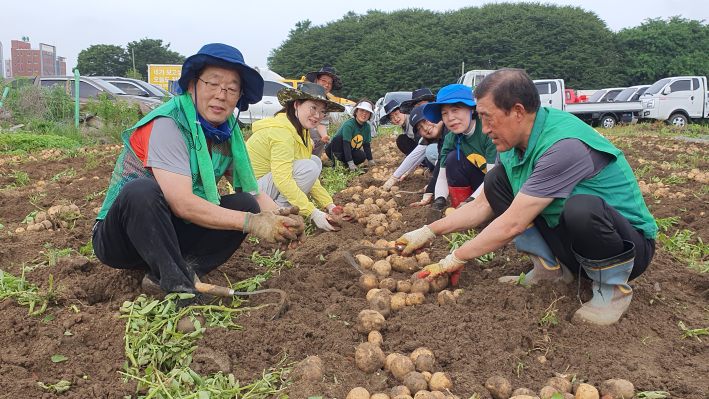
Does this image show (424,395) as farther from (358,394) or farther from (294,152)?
(294,152)

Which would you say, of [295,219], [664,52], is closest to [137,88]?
[295,219]

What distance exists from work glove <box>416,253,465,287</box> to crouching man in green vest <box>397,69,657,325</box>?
109 mm

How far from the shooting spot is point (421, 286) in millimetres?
2484

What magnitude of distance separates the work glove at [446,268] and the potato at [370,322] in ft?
1.41

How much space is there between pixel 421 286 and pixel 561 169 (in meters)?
0.90

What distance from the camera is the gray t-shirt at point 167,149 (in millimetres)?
2105

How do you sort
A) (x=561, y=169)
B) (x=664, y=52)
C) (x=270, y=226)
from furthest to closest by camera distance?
1. (x=664, y=52)
2. (x=270, y=226)
3. (x=561, y=169)

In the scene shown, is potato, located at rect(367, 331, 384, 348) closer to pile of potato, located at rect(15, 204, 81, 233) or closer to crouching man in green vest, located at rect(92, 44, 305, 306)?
crouching man in green vest, located at rect(92, 44, 305, 306)

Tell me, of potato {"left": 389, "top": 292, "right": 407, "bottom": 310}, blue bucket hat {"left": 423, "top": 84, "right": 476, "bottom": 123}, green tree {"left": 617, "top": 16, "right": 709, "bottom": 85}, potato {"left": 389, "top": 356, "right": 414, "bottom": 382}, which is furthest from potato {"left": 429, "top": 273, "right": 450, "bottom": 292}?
green tree {"left": 617, "top": 16, "right": 709, "bottom": 85}

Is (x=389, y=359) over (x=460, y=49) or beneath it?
beneath

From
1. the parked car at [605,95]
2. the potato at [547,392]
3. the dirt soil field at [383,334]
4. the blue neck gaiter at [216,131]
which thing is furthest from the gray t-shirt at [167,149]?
the parked car at [605,95]

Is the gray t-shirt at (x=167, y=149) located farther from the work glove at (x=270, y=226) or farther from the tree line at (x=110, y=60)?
the tree line at (x=110, y=60)

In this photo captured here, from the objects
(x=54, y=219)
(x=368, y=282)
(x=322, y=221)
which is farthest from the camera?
(x=54, y=219)

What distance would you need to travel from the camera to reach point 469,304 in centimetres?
233
